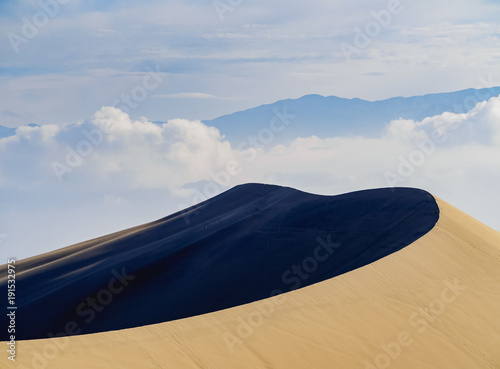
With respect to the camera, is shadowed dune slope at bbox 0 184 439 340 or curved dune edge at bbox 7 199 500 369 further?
shadowed dune slope at bbox 0 184 439 340

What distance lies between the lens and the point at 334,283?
14.9 metres

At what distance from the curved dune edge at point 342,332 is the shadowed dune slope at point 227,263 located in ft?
10.6

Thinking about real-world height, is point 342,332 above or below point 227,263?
below

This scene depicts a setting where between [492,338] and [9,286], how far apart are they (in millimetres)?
26741

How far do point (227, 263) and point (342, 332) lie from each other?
43.3 ft

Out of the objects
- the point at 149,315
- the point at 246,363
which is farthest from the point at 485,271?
the point at 149,315

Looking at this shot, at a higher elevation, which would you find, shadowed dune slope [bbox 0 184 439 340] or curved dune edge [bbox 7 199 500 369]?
shadowed dune slope [bbox 0 184 439 340]

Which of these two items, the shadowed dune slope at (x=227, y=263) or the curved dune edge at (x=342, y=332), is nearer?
the curved dune edge at (x=342, y=332)

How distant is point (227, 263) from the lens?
84.2 feet

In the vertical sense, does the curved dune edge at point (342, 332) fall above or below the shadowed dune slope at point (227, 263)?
below

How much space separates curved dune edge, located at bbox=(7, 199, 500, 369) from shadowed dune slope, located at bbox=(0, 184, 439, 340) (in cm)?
324

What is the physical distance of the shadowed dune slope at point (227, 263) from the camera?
22.0 m

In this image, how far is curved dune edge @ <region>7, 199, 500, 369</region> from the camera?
10.6 meters

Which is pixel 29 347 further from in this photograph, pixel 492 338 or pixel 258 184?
pixel 258 184
